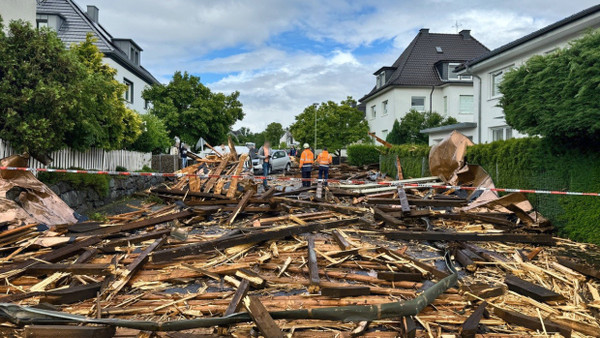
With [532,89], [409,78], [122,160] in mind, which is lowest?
[122,160]

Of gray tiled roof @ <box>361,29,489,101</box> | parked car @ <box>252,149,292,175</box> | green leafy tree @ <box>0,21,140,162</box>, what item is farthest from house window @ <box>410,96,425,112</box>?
green leafy tree @ <box>0,21,140,162</box>

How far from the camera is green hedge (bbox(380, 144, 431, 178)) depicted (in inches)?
706

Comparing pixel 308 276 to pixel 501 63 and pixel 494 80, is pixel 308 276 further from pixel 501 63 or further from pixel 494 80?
pixel 494 80

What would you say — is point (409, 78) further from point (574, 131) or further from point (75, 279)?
point (75, 279)

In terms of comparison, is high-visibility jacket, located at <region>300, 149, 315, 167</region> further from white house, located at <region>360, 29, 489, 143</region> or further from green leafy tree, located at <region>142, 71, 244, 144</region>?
white house, located at <region>360, 29, 489, 143</region>

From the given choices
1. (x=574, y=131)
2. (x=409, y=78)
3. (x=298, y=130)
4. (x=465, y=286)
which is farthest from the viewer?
(x=298, y=130)

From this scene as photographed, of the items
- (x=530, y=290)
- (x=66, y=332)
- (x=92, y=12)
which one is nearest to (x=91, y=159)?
(x=66, y=332)

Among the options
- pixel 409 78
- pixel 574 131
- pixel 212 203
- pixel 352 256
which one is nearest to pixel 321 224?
pixel 352 256

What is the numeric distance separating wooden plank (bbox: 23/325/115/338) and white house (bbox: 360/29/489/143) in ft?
122

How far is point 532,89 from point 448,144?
5.75 m

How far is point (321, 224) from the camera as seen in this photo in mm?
8023

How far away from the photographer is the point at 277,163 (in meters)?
27.6

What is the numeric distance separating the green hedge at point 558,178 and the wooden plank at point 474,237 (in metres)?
0.90

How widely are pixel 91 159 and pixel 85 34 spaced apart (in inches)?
809
